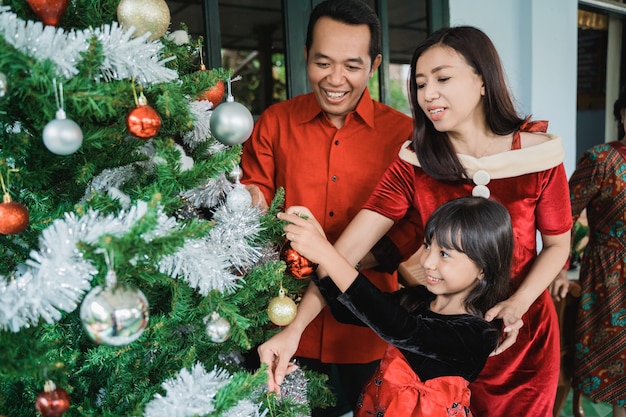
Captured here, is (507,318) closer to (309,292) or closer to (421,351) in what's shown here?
(421,351)

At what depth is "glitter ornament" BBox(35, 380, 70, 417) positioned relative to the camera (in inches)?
A: 27.8

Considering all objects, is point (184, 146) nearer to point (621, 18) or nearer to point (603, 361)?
point (603, 361)

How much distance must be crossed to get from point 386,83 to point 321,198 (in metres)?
1.19

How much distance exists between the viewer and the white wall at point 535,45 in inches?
106

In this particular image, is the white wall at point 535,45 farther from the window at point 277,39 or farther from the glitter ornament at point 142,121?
the glitter ornament at point 142,121

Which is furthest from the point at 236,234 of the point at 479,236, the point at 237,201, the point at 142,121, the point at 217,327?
the point at 479,236

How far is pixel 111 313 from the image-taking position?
658 mm

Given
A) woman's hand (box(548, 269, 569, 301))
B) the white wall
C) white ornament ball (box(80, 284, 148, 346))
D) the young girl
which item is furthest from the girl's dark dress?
the white wall

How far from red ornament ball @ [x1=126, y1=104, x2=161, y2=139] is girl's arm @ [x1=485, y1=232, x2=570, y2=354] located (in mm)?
861

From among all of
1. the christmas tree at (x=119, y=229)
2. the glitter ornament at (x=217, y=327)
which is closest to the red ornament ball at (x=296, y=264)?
the christmas tree at (x=119, y=229)

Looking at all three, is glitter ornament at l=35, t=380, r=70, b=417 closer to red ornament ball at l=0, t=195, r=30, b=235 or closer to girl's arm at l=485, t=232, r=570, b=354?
red ornament ball at l=0, t=195, r=30, b=235

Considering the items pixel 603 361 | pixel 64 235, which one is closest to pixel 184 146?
pixel 64 235

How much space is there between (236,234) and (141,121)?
301mm

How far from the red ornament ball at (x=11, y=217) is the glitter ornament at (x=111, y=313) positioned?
17 centimetres
